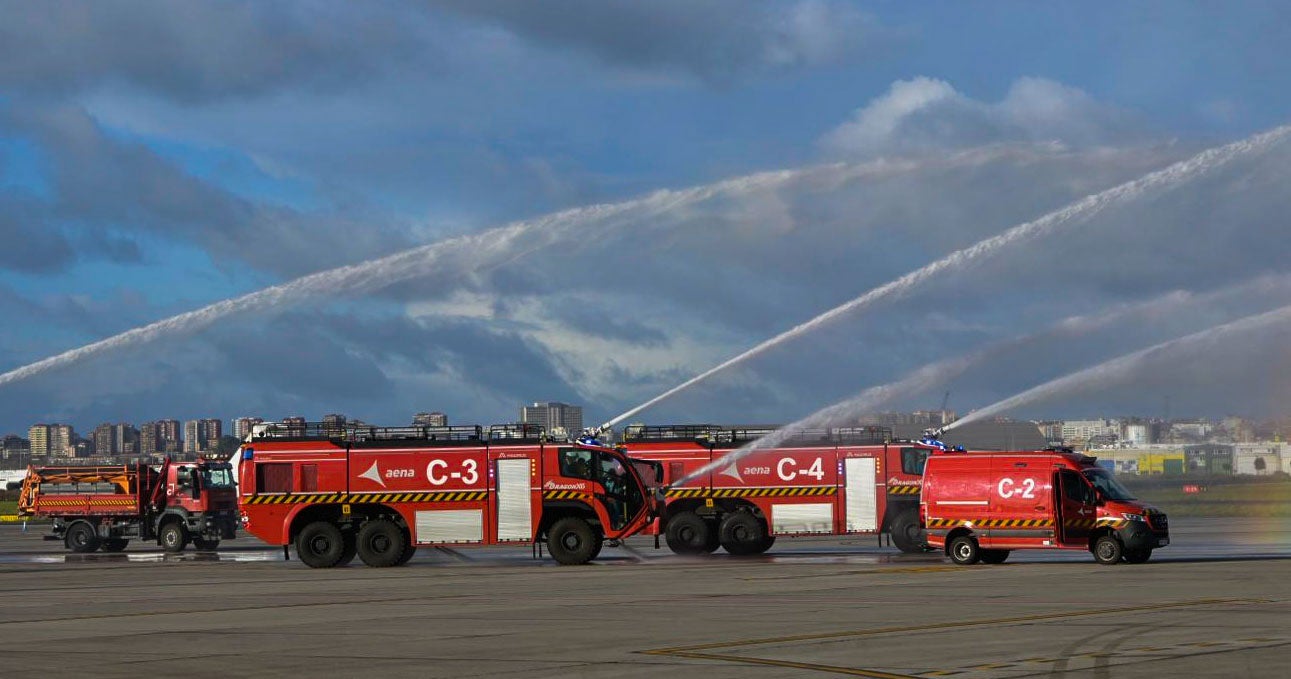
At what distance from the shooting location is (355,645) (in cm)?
2194

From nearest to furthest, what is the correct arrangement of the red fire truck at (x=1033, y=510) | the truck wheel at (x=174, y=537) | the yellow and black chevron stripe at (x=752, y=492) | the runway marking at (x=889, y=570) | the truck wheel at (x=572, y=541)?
the runway marking at (x=889, y=570)
the red fire truck at (x=1033, y=510)
the truck wheel at (x=572, y=541)
the yellow and black chevron stripe at (x=752, y=492)
the truck wheel at (x=174, y=537)

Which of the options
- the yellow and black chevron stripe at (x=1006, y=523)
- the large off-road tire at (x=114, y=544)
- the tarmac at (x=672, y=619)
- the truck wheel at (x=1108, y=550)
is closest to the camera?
the tarmac at (x=672, y=619)

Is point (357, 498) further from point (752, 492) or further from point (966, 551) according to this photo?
point (966, 551)

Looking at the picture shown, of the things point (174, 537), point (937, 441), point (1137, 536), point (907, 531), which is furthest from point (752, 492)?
point (174, 537)

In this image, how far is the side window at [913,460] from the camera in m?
45.2

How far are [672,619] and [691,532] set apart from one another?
21.6 m

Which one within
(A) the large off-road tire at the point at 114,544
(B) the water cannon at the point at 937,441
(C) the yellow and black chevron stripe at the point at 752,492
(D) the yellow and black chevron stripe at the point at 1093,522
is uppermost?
(B) the water cannon at the point at 937,441

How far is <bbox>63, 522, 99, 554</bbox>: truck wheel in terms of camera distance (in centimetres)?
5672

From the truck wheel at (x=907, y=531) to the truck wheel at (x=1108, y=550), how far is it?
23.6ft

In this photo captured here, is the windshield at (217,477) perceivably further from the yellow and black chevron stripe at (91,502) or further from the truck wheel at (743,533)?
the truck wheel at (743,533)

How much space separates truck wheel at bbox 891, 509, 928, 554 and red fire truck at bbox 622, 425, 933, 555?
0.10 ft

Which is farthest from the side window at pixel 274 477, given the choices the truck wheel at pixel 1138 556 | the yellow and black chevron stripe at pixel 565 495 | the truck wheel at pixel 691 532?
the truck wheel at pixel 1138 556

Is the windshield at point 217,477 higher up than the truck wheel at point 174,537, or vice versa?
the windshield at point 217,477

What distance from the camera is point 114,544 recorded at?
57188mm
